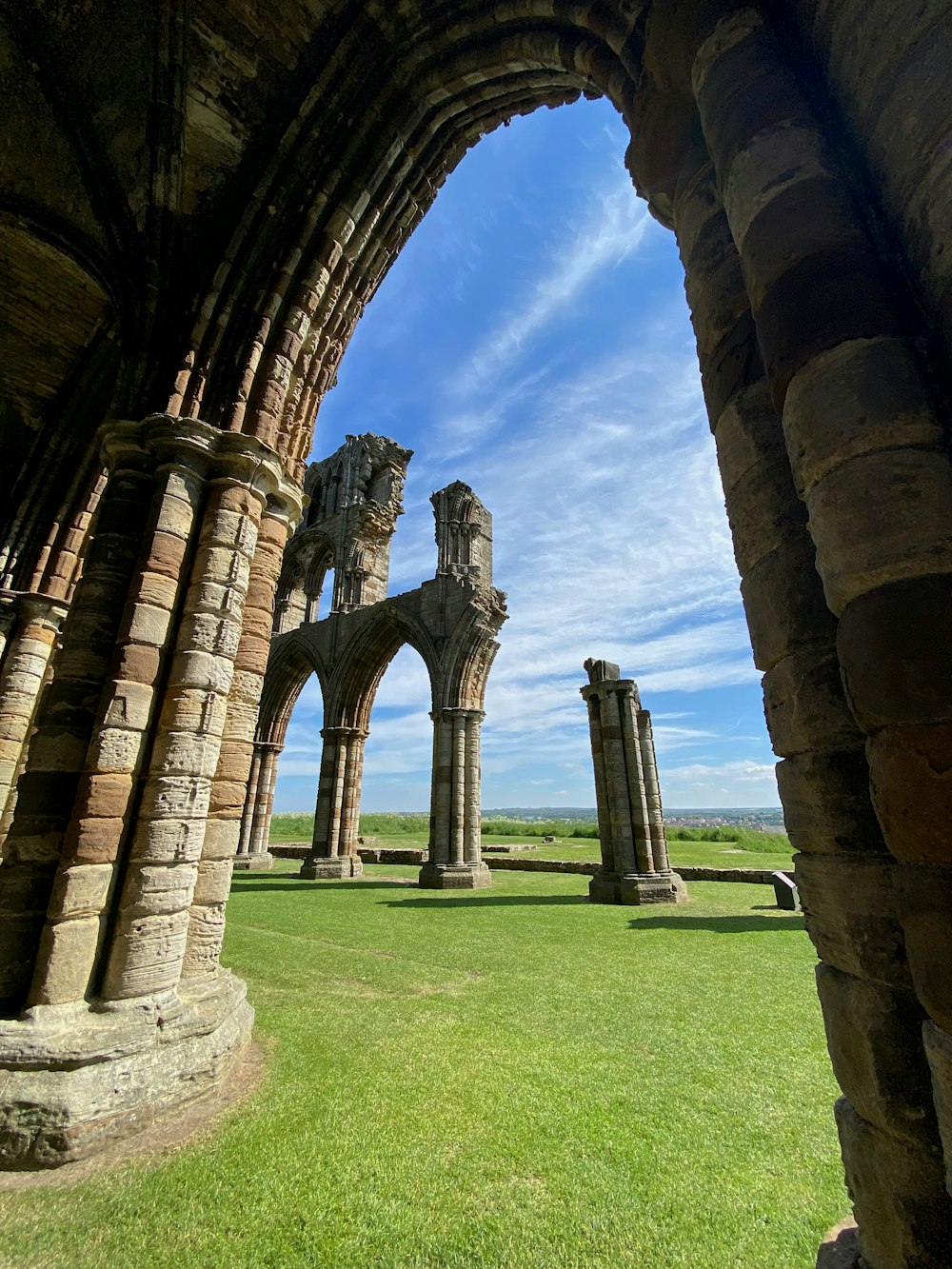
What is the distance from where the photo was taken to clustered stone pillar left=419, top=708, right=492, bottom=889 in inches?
445

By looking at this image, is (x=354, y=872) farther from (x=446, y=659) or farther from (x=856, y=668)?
(x=856, y=668)

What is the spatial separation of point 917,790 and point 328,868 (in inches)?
536

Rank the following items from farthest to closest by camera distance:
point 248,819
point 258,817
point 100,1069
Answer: point 258,817 < point 248,819 < point 100,1069

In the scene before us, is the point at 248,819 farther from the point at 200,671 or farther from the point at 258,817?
the point at 200,671

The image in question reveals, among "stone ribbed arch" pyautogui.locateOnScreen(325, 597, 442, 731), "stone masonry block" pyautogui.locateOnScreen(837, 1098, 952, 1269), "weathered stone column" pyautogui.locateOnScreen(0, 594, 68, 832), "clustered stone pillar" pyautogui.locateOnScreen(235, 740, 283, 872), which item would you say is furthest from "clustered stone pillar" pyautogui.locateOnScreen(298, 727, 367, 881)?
"stone masonry block" pyautogui.locateOnScreen(837, 1098, 952, 1269)

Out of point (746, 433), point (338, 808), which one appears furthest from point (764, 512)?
point (338, 808)

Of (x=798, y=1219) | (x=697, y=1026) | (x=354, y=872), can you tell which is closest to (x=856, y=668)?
(x=798, y=1219)

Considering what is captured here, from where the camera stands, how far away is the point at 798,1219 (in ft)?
6.13

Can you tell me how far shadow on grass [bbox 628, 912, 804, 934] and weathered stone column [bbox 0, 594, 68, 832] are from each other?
24.5ft

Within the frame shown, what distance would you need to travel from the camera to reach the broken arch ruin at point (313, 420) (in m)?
1.16

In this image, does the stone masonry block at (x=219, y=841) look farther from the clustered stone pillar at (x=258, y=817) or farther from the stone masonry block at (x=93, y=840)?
the clustered stone pillar at (x=258, y=817)

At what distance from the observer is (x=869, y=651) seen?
1.09 meters

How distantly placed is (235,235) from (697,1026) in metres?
7.36

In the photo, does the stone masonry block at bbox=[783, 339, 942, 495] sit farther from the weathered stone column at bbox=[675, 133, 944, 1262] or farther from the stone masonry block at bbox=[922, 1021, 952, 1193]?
the stone masonry block at bbox=[922, 1021, 952, 1193]
